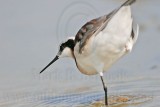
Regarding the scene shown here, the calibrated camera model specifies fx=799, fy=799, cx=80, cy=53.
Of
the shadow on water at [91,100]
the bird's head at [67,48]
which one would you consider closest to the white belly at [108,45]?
the bird's head at [67,48]

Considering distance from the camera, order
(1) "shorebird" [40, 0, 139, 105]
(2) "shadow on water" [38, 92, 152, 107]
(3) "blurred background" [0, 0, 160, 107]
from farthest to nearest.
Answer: (3) "blurred background" [0, 0, 160, 107] < (2) "shadow on water" [38, 92, 152, 107] < (1) "shorebird" [40, 0, 139, 105]

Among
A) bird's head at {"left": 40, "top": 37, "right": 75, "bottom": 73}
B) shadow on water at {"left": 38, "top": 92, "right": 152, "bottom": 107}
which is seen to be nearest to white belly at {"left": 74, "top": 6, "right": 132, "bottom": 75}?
bird's head at {"left": 40, "top": 37, "right": 75, "bottom": 73}

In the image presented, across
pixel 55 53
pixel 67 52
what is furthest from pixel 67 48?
pixel 55 53

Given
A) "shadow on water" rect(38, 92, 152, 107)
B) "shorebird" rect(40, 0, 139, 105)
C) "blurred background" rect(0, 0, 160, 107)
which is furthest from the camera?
"blurred background" rect(0, 0, 160, 107)

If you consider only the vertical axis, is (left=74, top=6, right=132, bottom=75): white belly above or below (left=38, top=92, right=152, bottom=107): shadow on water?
above

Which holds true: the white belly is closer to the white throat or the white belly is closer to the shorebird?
the shorebird

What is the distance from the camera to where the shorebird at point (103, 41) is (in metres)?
7.16

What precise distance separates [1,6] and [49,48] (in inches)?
51.2

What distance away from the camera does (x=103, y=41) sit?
7.27 meters

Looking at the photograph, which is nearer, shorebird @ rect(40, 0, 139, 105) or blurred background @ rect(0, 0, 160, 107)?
shorebird @ rect(40, 0, 139, 105)

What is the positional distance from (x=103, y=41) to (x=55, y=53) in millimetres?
1416

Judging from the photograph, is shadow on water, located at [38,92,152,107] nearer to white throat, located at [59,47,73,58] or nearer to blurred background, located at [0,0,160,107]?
blurred background, located at [0,0,160,107]

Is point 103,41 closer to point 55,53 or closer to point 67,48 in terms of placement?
point 67,48

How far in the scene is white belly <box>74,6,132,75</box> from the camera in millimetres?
7160
